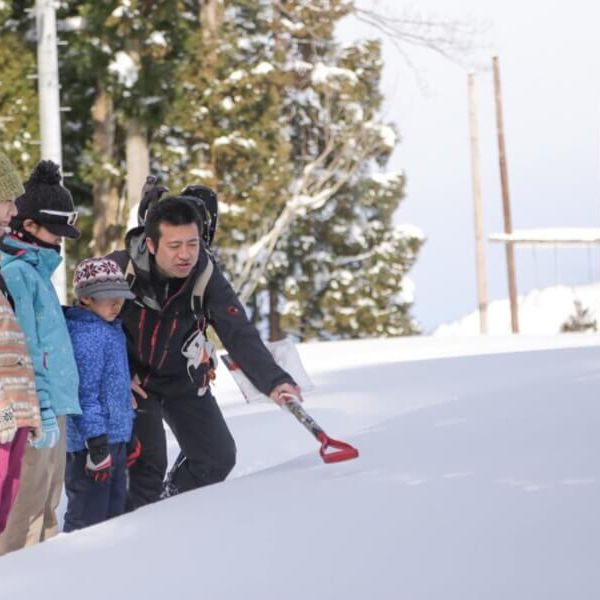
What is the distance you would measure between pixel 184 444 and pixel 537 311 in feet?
105

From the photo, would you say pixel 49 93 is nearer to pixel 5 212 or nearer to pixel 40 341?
pixel 40 341

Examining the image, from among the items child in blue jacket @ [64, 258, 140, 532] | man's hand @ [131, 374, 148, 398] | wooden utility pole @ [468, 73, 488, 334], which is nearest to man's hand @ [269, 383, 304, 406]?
child in blue jacket @ [64, 258, 140, 532]

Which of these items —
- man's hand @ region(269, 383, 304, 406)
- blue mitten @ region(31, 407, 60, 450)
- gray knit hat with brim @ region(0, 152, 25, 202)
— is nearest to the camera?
gray knit hat with brim @ region(0, 152, 25, 202)

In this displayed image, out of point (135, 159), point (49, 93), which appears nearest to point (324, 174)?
point (135, 159)

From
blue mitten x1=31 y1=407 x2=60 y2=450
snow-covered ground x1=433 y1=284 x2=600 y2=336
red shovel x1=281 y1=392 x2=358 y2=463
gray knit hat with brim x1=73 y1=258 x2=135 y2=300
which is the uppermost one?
gray knit hat with brim x1=73 y1=258 x2=135 y2=300

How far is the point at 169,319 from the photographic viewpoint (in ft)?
17.7

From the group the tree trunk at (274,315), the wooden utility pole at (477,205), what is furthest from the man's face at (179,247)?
the wooden utility pole at (477,205)

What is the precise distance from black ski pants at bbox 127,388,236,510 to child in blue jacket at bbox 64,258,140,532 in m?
0.39

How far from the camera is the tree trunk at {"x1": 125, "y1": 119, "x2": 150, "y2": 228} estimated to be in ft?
64.1

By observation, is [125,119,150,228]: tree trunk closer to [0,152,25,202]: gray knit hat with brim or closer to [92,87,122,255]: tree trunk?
[92,87,122,255]: tree trunk

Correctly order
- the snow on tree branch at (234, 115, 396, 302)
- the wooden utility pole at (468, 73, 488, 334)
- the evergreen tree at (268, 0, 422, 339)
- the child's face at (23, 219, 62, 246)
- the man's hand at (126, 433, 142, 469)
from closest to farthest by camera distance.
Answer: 1. the child's face at (23, 219, 62, 246)
2. the man's hand at (126, 433, 142, 469)
3. the snow on tree branch at (234, 115, 396, 302)
4. the evergreen tree at (268, 0, 422, 339)
5. the wooden utility pole at (468, 73, 488, 334)

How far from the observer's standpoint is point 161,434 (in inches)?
223

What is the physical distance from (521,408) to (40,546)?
2.46 meters

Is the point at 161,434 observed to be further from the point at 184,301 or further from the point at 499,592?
the point at 499,592
